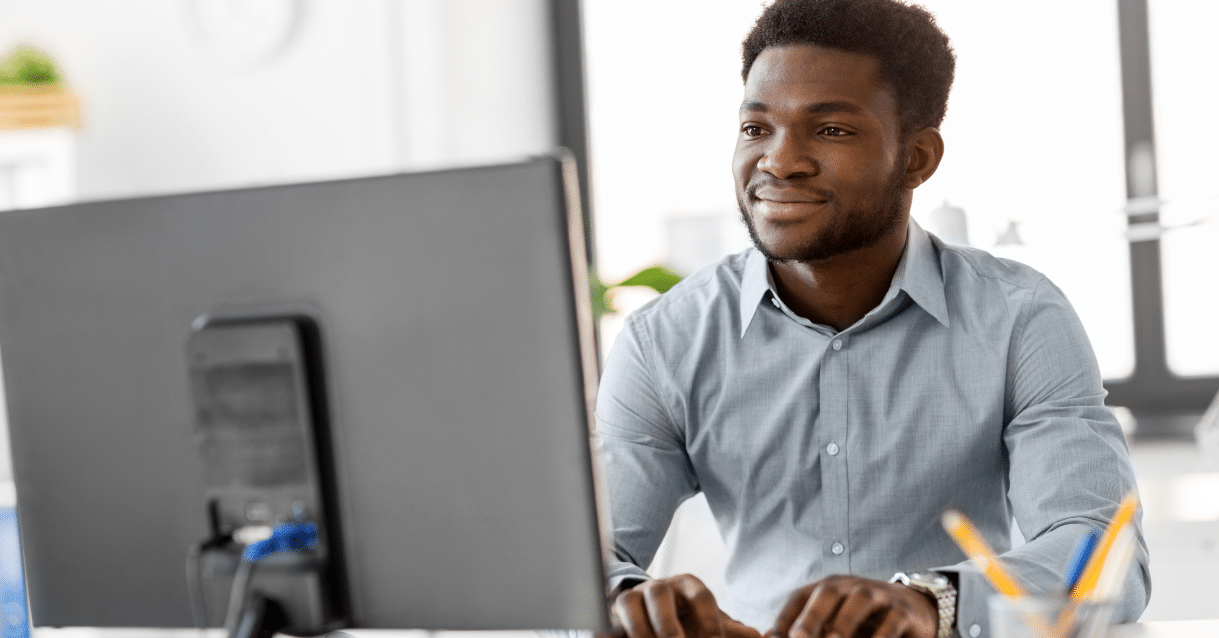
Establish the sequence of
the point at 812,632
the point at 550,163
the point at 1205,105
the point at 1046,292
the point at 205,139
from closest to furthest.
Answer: the point at 550,163, the point at 812,632, the point at 1046,292, the point at 1205,105, the point at 205,139

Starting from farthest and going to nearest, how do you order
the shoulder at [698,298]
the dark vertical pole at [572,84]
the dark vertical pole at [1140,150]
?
the dark vertical pole at [572,84], the dark vertical pole at [1140,150], the shoulder at [698,298]

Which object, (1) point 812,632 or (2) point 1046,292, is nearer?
(1) point 812,632

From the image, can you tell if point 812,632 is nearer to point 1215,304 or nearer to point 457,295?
point 457,295

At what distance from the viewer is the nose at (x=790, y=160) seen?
4.23 feet

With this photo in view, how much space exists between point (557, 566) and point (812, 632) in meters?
0.32

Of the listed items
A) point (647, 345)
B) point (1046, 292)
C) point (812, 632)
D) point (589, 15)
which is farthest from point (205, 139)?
point (812, 632)

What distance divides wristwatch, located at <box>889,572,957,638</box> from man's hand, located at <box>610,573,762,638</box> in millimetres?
151

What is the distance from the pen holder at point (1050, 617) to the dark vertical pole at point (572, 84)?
7.73 ft

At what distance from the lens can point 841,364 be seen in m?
1.34

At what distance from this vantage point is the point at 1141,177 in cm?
254

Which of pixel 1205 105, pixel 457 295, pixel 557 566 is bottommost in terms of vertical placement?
pixel 557 566

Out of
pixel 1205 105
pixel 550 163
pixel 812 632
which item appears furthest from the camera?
pixel 1205 105

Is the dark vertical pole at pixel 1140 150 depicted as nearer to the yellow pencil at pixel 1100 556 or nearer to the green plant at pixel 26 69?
the yellow pencil at pixel 1100 556

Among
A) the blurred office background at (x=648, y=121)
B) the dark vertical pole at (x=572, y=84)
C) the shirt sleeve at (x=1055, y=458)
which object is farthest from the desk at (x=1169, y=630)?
the dark vertical pole at (x=572, y=84)
